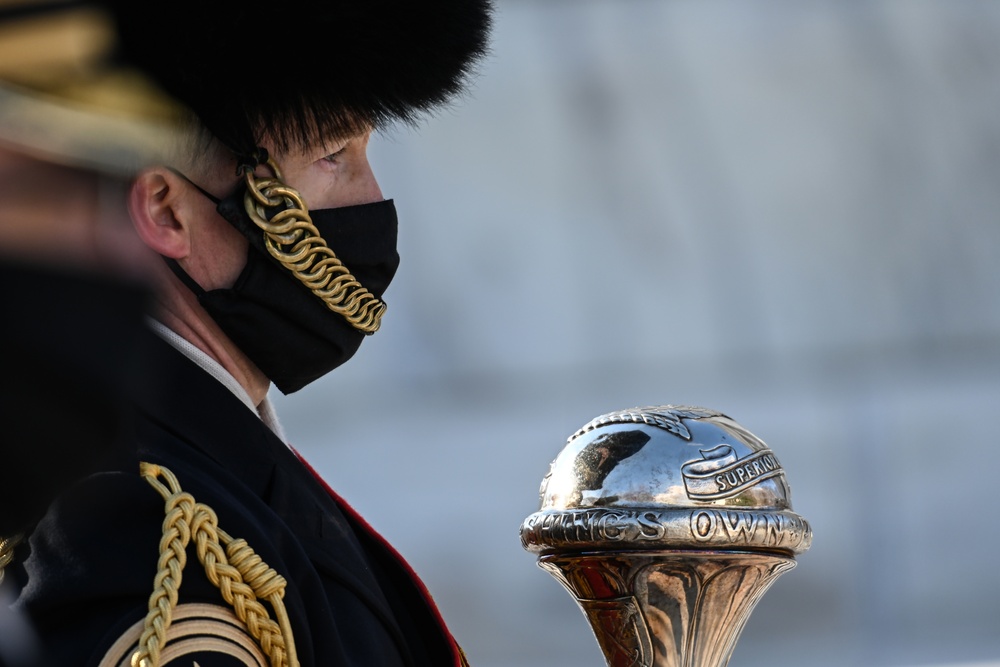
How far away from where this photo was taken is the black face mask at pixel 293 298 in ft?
7.14

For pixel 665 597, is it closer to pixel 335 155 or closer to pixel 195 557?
pixel 195 557

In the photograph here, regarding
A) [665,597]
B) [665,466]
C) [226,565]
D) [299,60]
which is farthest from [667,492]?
[299,60]

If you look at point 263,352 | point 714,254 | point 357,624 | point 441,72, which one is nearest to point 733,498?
point 357,624

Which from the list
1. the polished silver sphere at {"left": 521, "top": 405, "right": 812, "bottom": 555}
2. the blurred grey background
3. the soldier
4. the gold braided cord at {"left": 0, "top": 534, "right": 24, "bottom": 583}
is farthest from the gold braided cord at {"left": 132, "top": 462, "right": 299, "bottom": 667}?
the blurred grey background

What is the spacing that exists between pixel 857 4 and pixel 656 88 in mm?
959

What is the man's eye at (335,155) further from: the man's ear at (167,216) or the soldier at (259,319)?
the man's ear at (167,216)

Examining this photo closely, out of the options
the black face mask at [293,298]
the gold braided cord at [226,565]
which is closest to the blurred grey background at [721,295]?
the black face mask at [293,298]

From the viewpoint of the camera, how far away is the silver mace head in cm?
193

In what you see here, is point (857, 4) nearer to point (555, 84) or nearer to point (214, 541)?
point (555, 84)

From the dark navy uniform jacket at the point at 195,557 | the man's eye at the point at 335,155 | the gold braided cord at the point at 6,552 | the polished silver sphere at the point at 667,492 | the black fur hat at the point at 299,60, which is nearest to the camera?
the gold braided cord at the point at 6,552

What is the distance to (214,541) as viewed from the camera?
1.80 meters

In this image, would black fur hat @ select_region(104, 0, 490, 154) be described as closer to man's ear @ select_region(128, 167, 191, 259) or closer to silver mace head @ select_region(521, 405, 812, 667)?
man's ear @ select_region(128, 167, 191, 259)

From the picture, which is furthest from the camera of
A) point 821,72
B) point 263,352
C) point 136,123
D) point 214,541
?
point 821,72

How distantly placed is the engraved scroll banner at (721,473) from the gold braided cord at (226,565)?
531mm
